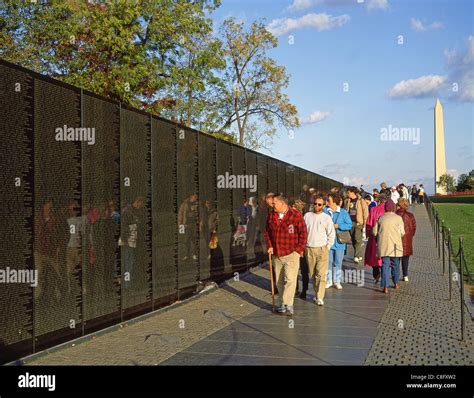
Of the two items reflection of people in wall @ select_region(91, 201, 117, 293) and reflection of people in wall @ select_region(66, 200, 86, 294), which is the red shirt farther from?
reflection of people in wall @ select_region(66, 200, 86, 294)

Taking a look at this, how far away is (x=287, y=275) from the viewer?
9773mm

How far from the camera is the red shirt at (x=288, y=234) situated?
32.4 feet

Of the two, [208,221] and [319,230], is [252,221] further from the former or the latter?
[319,230]

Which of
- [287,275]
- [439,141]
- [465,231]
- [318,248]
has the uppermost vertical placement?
[439,141]

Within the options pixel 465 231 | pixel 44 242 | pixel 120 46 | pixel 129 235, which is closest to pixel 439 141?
pixel 465 231

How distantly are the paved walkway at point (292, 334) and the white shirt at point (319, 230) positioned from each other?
115cm

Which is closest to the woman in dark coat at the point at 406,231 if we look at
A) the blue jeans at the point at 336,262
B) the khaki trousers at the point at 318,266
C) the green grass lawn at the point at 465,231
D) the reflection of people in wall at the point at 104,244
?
the blue jeans at the point at 336,262

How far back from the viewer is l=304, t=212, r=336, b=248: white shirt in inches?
429

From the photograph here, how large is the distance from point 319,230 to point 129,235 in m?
3.61

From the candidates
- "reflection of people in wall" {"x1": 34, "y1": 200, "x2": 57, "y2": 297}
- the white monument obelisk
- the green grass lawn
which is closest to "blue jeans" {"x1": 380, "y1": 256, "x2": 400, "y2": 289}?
the green grass lawn

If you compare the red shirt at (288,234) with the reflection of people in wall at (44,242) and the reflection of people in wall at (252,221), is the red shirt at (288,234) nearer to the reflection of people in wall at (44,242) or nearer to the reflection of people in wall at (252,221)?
the reflection of people in wall at (44,242)

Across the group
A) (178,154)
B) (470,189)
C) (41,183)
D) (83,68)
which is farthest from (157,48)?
(470,189)

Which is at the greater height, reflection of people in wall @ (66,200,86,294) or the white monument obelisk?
the white monument obelisk
